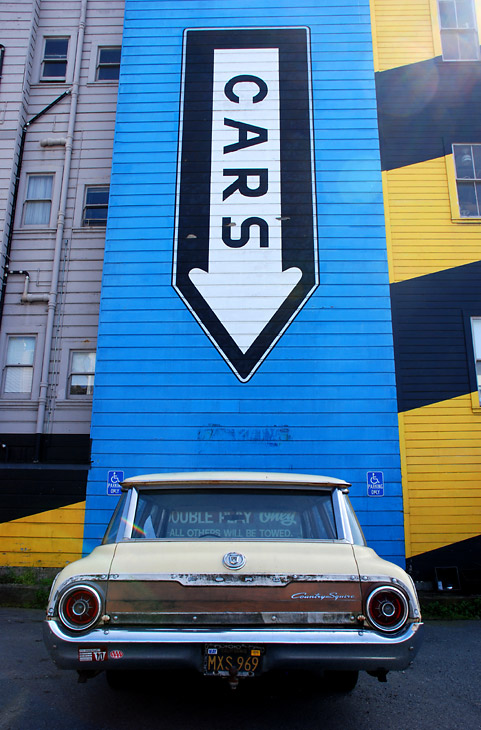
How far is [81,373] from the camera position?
10094mm

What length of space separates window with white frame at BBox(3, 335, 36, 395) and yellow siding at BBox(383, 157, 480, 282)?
7.01 metres

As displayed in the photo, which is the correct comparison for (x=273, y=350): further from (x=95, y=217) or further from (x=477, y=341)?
(x=95, y=217)

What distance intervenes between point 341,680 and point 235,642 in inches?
Answer: 69.9

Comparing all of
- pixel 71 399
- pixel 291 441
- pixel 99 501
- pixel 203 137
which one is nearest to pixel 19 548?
pixel 99 501

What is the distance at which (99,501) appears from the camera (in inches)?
339

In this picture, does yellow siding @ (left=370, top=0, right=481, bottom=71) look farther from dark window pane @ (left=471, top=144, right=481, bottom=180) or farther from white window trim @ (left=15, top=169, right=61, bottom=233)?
white window trim @ (left=15, top=169, right=61, bottom=233)

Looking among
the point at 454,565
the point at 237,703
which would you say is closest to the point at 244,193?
the point at 454,565

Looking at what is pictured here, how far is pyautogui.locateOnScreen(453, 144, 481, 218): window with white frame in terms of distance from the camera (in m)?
10.3

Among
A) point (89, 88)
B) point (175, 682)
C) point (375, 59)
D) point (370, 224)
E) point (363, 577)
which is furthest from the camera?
point (89, 88)

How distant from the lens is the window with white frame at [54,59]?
→ 11795 mm

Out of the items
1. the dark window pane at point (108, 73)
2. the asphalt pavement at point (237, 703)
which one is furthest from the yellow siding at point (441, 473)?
the dark window pane at point (108, 73)

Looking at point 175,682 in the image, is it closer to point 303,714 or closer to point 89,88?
point 303,714

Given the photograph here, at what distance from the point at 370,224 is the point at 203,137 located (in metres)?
3.64

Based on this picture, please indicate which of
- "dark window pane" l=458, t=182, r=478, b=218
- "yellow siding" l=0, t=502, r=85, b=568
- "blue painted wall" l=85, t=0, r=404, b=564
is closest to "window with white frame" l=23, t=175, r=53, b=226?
"blue painted wall" l=85, t=0, r=404, b=564
